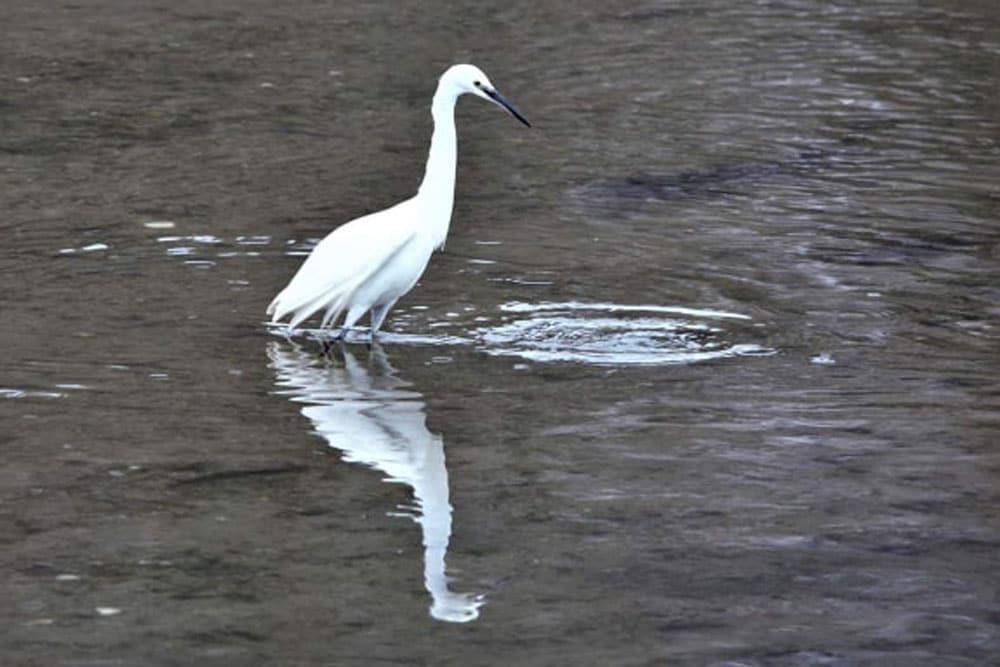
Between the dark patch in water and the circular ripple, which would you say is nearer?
the circular ripple

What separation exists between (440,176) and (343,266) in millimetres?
659

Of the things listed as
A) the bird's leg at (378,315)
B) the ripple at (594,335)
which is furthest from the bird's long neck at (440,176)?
the ripple at (594,335)

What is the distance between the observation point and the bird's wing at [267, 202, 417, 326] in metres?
9.16

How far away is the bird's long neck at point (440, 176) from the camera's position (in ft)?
30.9

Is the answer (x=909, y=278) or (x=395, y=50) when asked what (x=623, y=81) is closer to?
(x=395, y=50)

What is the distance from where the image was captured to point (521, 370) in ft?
28.5

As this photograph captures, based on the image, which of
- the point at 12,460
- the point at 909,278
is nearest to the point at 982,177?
the point at 909,278

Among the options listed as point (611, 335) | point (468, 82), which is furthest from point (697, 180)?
point (611, 335)

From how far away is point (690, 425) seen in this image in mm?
7859

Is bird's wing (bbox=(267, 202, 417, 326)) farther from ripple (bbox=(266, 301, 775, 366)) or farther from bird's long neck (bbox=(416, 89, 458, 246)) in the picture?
ripple (bbox=(266, 301, 775, 366))

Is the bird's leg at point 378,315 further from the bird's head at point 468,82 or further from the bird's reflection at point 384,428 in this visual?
the bird's head at point 468,82

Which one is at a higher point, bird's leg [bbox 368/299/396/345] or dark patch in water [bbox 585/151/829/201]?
bird's leg [bbox 368/299/396/345]

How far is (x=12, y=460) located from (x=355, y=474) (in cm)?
125

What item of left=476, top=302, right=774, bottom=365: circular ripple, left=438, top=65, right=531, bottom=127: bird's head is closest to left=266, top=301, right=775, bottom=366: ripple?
left=476, top=302, right=774, bottom=365: circular ripple
